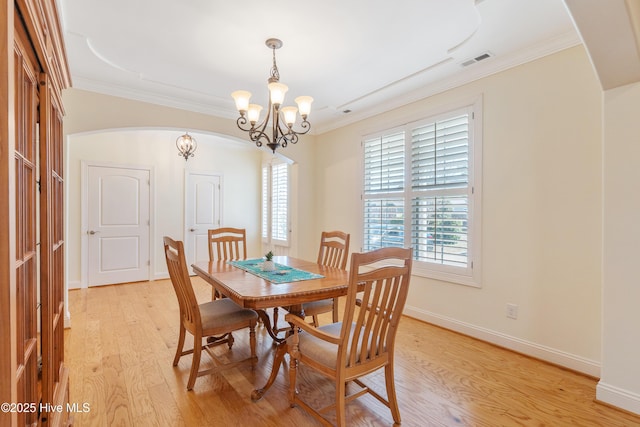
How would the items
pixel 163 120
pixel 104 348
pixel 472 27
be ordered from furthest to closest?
pixel 163 120 < pixel 104 348 < pixel 472 27

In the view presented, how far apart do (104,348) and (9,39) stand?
299 cm

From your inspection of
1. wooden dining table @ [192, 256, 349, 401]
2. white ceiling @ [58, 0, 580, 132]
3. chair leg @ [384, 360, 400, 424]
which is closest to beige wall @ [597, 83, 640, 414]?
white ceiling @ [58, 0, 580, 132]

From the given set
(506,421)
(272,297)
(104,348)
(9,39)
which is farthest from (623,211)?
(104,348)

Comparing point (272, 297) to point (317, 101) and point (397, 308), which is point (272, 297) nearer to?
point (397, 308)

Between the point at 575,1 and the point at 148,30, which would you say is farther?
the point at 148,30

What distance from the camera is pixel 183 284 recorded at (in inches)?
84.1

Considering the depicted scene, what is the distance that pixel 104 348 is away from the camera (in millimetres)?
2846

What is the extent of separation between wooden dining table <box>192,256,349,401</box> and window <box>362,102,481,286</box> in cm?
131

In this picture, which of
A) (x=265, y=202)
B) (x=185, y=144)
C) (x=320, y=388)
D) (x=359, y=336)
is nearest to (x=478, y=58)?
(x=359, y=336)

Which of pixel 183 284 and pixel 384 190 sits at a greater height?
pixel 384 190

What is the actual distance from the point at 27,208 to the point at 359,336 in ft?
5.29

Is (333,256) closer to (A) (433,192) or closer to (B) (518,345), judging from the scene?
(A) (433,192)

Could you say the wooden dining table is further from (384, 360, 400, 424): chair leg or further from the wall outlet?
the wall outlet

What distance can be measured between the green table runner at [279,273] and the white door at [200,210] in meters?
3.37
